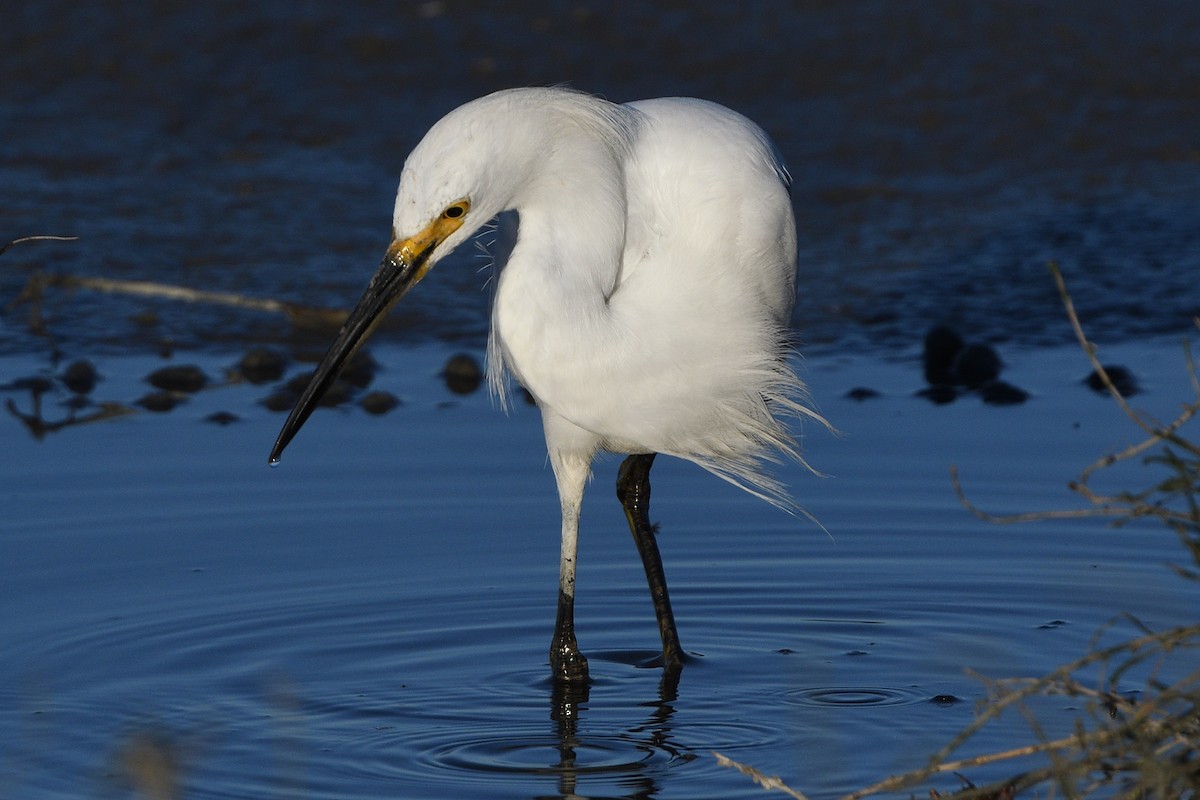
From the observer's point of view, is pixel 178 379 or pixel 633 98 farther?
pixel 633 98

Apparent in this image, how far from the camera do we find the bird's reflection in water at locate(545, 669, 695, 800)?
411cm

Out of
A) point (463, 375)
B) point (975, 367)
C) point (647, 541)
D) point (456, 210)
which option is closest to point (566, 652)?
point (647, 541)

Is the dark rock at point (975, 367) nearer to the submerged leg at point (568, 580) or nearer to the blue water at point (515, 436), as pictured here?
the blue water at point (515, 436)

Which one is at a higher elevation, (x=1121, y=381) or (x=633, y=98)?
(x=633, y=98)

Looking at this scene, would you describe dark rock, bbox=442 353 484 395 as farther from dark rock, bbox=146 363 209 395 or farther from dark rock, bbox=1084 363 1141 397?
dark rock, bbox=1084 363 1141 397

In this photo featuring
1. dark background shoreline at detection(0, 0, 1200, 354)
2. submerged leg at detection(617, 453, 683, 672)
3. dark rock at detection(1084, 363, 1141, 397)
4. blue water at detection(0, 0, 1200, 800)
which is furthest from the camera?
dark background shoreline at detection(0, 0, 1200, 354)

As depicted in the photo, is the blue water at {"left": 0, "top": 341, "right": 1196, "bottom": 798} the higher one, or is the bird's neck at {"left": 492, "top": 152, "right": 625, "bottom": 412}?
the bird's neck at {"left": 492, "top": 152, "right": 625, "bottom": 412}

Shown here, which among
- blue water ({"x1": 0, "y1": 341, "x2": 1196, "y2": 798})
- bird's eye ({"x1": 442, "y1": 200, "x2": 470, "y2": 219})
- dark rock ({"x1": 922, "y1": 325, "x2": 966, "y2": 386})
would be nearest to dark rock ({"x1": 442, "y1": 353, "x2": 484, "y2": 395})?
blue water ({"x1": 0, "y1": 341, "x2": 1196, "y2": 798})

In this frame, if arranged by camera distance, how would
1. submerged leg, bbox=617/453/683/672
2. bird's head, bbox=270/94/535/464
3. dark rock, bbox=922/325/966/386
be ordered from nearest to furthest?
bird's head, bbox=270/94/535/464 < submerged leg, bbox=617/453/683/672 < dark rock, bbox=922/325/966/386

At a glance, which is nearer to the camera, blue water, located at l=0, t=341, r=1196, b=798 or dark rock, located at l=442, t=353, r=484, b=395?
blue water, located at l=0, t=341, r=1196, b=798

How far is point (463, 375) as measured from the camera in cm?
712

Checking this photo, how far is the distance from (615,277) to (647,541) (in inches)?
45.0

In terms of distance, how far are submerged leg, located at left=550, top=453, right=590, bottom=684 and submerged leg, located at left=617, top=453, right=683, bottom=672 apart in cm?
22

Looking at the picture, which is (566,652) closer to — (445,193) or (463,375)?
(445,193)
